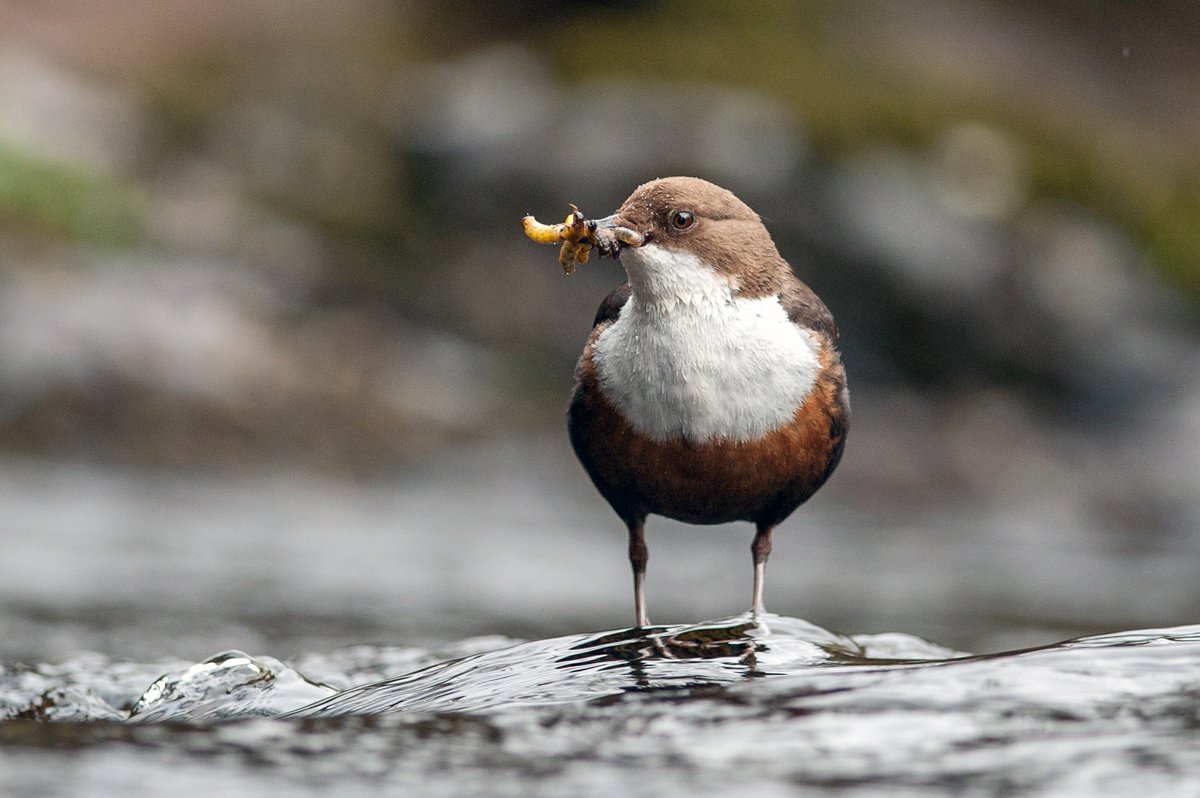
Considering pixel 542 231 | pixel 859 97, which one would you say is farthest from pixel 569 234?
pixel 859 97

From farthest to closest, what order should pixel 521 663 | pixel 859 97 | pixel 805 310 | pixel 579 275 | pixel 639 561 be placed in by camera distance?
pixel 859 97 < pixel 579 275 < pixel 639 561 < pixel 805 310 < pixel 521 663

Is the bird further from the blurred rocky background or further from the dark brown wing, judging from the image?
the blurred rocky background

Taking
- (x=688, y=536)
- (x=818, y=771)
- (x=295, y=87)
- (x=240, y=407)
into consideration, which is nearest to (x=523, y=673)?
(x=818, y=771)

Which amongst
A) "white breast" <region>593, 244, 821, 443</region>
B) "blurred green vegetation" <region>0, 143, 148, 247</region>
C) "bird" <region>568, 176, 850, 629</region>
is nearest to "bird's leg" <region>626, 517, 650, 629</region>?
"bird" <region>568, 176, 850, 629</region>

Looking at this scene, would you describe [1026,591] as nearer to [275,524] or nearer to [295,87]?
[275,524]

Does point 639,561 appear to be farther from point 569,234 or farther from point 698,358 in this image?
point 569,234

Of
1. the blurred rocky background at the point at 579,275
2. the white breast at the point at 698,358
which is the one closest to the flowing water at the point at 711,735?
the white breast at the point at 698,358

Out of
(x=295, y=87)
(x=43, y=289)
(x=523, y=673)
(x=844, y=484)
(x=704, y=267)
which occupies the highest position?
(x=295, y=87)
